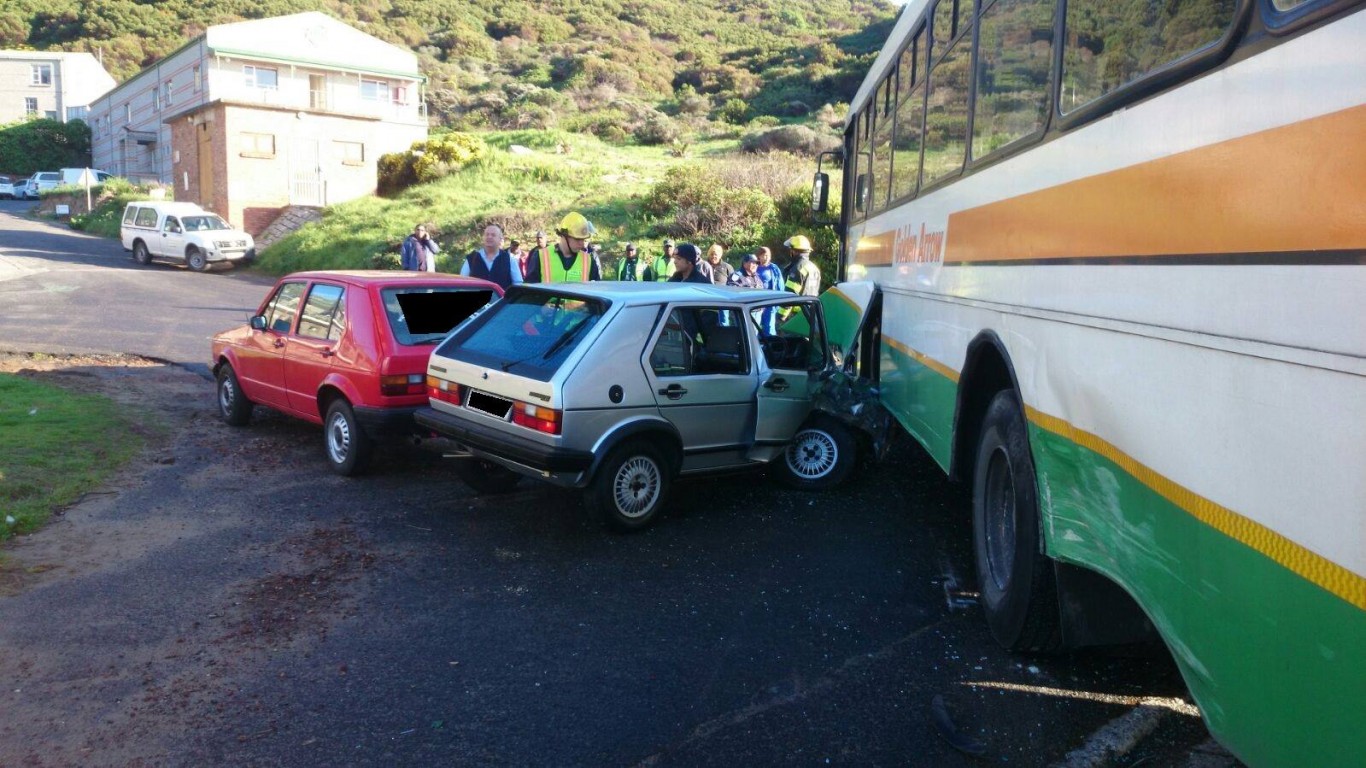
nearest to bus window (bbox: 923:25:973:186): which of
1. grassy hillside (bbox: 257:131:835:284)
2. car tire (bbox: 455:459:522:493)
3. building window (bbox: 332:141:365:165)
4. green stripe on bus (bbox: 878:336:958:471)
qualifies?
green stripe on bus (bbox: 878:336:958:471)

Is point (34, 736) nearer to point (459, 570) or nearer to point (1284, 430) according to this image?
point (459, 570)

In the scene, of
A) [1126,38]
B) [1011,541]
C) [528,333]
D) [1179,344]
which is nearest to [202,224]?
[528,333]

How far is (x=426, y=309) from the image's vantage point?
7973 millimetres

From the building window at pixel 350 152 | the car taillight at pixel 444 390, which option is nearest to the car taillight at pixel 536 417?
the car taillight at pixel 444 390

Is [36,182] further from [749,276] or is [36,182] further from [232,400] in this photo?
[232,400]

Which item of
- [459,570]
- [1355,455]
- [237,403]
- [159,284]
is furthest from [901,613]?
[159,284]

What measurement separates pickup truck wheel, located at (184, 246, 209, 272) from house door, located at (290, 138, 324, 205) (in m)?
8.34

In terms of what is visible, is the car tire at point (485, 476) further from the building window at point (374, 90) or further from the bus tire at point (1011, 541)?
the building window at point (374, 90)

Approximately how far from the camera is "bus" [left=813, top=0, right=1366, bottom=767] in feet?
6.86

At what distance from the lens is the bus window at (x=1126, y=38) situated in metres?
2.79

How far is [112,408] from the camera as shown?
389 inches

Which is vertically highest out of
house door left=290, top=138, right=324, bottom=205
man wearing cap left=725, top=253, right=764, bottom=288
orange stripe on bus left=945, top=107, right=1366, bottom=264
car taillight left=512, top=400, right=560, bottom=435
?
house door left=290, top=138, right=324, bottom=205

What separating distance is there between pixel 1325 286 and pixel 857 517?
16.8 feet

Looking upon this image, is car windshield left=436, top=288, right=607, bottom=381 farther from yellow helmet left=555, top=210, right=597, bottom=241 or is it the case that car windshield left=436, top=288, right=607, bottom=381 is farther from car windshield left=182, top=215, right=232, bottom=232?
car windshield left=182, top=215, right=232, bottom=232
